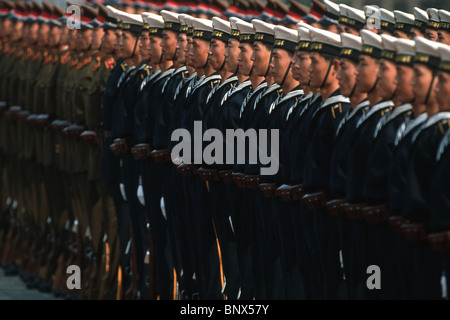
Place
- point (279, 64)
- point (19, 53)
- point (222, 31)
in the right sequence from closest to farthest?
point (279, 64) < point (222, 31) < point (19, 53)

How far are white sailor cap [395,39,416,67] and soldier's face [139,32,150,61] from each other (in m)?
4.33

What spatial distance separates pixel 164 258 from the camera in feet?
40.7

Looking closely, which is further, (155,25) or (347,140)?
(155,25)

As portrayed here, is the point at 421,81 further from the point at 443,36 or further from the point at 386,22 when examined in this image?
the point at 386,22

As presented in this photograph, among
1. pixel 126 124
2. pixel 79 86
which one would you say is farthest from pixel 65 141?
pixel 126 124

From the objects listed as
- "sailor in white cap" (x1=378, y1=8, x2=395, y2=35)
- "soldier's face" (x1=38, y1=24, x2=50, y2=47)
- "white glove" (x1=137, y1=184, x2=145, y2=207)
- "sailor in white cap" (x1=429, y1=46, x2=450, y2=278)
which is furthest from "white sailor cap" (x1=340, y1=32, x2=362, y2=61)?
"soldier's face" (x1=38, y1=24, x2=50, y2=47)

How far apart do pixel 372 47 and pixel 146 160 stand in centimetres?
382

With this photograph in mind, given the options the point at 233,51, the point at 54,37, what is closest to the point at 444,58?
the point at 233,51

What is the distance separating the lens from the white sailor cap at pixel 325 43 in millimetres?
9617

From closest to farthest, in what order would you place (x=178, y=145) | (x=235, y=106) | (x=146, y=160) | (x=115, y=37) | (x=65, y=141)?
(x=235, y=106), (x=178, y=145), (x=146, y=160), (x=115, y=37), (x=65, y=141)

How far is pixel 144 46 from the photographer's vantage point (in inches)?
492

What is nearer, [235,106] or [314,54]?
[314,54]

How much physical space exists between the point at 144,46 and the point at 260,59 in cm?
218

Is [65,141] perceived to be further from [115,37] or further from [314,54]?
[314,54]
